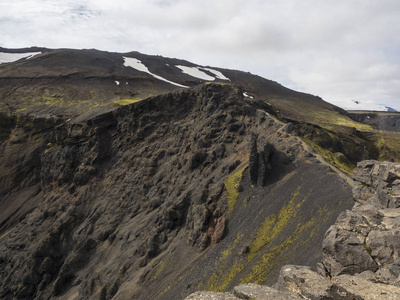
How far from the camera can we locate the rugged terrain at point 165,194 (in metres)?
28.5

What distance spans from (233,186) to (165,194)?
14.9m

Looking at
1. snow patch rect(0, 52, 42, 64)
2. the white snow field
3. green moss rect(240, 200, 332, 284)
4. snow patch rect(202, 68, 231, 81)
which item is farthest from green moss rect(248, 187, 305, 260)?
snow patch rect(0, 52, 42, 64)

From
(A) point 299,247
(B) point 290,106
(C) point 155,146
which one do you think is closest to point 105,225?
(C) point 155,146

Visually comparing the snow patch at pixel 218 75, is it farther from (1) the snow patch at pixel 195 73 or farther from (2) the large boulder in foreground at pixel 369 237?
(2) the large boulder in foreground at pixel 369 237

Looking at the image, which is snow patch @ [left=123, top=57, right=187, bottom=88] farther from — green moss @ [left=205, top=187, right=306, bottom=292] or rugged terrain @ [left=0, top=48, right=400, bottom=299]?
green moss @ [left=205, top=187, right=306, bottom=292]

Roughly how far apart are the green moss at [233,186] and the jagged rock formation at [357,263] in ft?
53.8

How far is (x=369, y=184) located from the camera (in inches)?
883

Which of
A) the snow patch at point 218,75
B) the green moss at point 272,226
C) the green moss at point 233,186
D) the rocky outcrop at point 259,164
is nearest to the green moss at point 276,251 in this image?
the green moss at point 272,226

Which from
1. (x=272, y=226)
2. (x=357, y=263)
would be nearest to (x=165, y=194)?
(x=272, y=226)

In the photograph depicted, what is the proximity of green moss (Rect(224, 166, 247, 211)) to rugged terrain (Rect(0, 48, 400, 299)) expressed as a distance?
0.62 feet

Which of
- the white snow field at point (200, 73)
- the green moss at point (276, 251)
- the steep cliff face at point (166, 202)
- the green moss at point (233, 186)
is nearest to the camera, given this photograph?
the green moss at point (276, 251)

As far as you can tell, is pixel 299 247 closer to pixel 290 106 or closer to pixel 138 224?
pixel 138 224

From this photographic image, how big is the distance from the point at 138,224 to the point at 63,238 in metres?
18.3

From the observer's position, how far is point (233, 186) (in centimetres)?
3669
